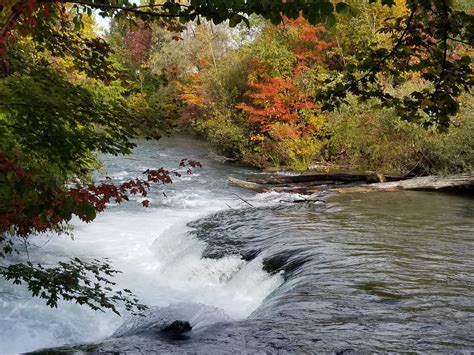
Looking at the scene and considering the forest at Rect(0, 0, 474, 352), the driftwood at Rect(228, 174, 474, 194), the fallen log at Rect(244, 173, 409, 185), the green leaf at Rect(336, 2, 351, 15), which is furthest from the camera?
the fallen log at Rect(244, 173, 409, 185)

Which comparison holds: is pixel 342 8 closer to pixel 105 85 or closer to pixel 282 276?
pixel 105 85

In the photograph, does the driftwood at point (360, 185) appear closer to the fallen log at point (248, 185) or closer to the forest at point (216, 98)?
the fallen log at point (248, 185)

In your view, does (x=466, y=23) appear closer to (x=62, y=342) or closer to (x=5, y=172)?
(x=5, y=172)

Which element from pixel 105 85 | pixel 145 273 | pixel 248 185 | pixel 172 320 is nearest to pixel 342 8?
pixel 105 85

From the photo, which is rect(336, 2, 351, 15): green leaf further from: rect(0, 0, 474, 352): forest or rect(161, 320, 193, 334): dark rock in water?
rect(161, 320, 193, 334): dark rock in water

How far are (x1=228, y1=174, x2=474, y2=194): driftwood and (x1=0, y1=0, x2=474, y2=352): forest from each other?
0.85 meters

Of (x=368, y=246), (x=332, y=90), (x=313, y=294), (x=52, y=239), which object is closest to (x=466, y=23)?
(x=332, y=90)

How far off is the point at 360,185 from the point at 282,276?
28.1 feet

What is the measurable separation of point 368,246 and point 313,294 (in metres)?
2.54

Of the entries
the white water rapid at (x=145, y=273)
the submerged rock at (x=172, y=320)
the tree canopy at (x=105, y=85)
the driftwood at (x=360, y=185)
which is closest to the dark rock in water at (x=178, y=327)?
the submerged rock at (x=172, y=320)

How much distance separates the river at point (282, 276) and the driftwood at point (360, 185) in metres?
0.79

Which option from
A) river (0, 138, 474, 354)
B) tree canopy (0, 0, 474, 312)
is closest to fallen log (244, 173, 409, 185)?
river (0, 138, 474, 354)

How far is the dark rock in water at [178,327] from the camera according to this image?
5.70 m

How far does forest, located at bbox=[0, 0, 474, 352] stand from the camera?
9.25 ft
